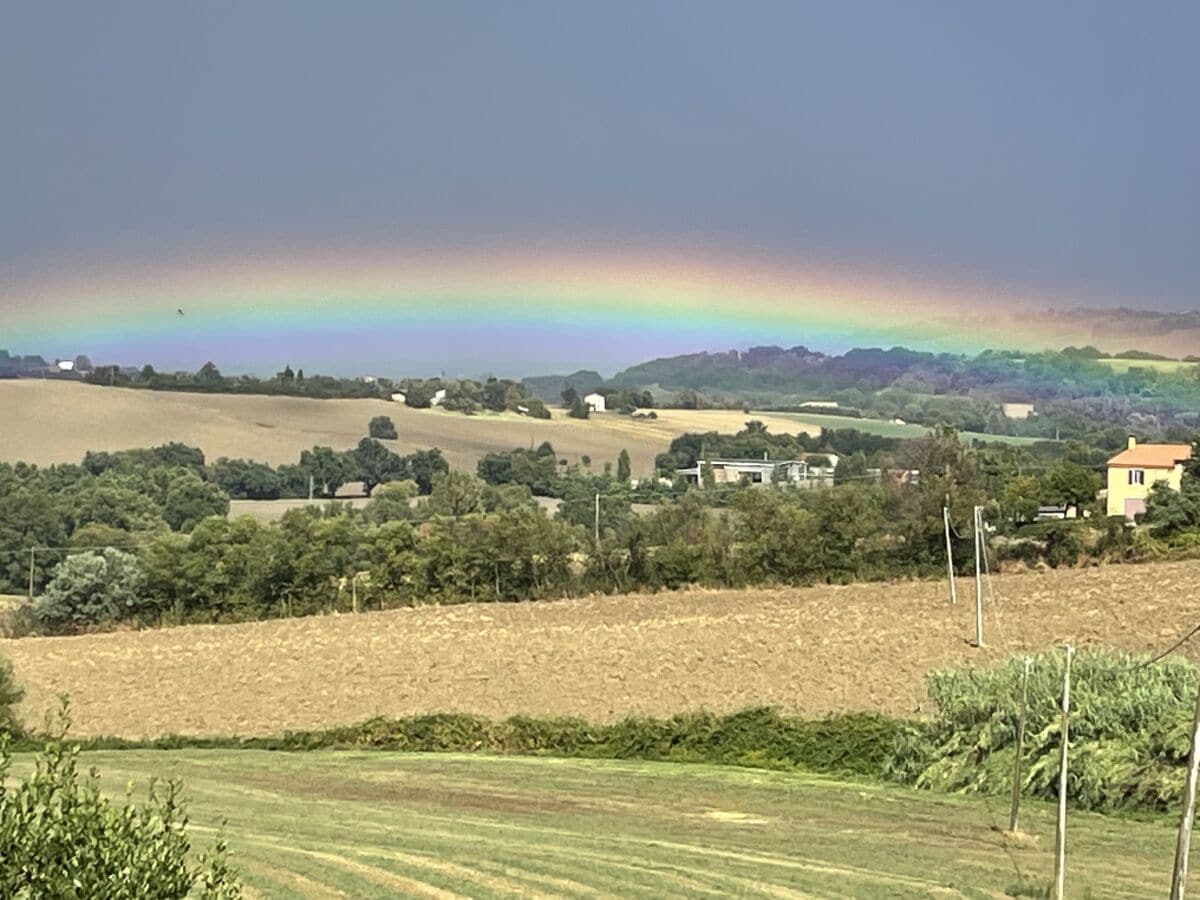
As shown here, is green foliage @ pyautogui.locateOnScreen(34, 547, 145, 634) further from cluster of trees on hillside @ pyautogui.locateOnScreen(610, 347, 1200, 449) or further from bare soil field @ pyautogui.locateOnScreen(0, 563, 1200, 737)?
cluster of trees on hillside @ pyautogui.locateOnScreen(610, 347, 1200, 449)

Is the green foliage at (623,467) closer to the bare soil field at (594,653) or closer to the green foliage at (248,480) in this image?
the green foliage at (248,480)

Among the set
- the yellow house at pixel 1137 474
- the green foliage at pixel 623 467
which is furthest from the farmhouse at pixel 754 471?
the yellow house at pixel 1137 474

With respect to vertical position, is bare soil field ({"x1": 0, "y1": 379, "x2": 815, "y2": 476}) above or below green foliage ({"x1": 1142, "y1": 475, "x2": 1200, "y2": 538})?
above

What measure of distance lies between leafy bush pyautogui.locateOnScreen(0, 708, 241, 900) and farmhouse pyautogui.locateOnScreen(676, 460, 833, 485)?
7211cm

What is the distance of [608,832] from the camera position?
18812mm

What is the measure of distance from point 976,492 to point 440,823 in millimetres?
37538

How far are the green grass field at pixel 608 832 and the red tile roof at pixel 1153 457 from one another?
47878mm

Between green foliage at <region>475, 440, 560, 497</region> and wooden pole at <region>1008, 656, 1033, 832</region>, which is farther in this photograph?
green foliage at <region>475, 440, 560, 497</region>

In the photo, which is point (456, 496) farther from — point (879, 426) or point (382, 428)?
point (879, 426)

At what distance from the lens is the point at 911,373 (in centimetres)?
14338

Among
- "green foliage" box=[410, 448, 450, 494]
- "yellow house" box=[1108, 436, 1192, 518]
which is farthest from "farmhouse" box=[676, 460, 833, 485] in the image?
"green foliage" box=[410, 448, 450, 494]

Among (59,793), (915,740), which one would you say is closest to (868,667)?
(915,740)

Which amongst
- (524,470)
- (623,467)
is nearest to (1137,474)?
(623,467)

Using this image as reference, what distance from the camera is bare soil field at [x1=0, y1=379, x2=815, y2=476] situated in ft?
348
